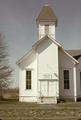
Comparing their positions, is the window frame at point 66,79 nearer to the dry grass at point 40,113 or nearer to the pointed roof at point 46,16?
the pointed roof at point 46,16

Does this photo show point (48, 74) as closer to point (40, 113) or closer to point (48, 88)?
point (48, 88)

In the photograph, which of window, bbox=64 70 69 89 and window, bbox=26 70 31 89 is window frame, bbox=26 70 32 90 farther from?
window, bbox=64 70 69 89

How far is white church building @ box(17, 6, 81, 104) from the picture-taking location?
28.9m

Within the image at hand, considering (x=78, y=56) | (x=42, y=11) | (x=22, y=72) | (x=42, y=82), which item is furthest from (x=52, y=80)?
(x=42, y=11)

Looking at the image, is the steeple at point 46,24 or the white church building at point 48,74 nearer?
the white church building at point 48,74

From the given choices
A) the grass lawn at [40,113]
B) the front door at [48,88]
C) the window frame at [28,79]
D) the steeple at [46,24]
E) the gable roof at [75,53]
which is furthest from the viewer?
the gable roof at [75,53]

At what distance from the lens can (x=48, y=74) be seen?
2898cm

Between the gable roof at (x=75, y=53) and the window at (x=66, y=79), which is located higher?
the gable roof at (x=75, y=53)

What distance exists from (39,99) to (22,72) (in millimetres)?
3850

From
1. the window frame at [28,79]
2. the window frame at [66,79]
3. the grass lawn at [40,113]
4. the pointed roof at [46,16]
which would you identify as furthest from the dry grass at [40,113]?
the pointed roof at [46,16]

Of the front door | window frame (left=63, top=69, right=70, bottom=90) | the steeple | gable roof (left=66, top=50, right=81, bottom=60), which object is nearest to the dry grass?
the front door

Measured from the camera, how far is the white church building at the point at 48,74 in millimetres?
28906

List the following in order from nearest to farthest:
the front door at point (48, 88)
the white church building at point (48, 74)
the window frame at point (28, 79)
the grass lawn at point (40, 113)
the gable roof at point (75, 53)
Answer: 1. the grass lawn at point (40, 113)
2. the front door at point (48, 88)
3. the white church building at point (48, 74)
4. the window frame at point (28, 79)
5. the gable roof at point (75, 53)

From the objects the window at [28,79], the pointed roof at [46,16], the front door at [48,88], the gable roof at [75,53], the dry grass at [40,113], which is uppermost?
the pointed roof at [46,16]
